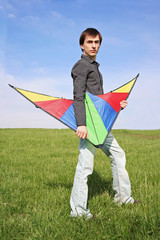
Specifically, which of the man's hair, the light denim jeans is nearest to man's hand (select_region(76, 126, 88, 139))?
the light denim jeans

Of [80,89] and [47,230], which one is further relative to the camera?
[80,89]

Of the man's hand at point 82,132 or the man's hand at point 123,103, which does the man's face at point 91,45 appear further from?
the man's hand at point 82,132

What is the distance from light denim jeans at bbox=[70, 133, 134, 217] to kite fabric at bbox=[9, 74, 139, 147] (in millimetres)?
192

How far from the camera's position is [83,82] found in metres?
3.13

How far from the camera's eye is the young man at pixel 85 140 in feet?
10.2

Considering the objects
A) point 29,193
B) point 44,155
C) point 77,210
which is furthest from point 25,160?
point 77,210

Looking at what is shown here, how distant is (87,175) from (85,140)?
0.49 metres

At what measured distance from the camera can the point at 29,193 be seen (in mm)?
4051

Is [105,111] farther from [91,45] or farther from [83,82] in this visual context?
[91,45]

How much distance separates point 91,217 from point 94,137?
105 centimetres

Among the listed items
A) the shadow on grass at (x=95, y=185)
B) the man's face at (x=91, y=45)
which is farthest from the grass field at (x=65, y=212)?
the man's face at (x=91, y=45)

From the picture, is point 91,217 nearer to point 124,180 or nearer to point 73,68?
point 124,180

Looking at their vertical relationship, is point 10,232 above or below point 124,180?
below

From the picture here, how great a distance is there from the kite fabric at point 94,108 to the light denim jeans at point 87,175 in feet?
0.63
